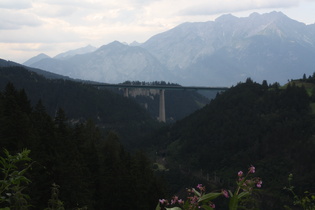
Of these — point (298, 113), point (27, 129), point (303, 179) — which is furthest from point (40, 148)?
point (298, 113)

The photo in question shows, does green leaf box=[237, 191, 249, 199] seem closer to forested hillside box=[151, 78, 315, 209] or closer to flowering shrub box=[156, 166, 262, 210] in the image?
flowering shrub box=[156, 166, 262, 210]

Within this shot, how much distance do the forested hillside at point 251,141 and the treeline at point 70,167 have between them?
5964 cm

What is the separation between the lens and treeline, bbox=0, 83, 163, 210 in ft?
129

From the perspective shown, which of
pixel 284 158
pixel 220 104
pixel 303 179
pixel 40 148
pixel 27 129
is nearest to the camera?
pixel 27 129

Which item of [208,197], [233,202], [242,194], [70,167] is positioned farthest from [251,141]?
[208,197]

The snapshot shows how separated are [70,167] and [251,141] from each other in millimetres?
125739

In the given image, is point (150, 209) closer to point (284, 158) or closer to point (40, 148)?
point (40, 148)

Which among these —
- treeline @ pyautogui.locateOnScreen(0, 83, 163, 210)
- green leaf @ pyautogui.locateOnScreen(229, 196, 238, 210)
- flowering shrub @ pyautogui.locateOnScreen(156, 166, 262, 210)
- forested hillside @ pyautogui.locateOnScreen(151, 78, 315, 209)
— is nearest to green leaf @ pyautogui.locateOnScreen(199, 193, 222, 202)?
flowering shrub @ pyautogui.locateOnScreen(156, 166, 262, 210)

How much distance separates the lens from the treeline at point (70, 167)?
39438 millimetres

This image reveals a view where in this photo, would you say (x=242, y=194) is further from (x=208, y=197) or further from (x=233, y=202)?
(x=208, y=197)

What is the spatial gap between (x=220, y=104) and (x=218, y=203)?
95.7 m

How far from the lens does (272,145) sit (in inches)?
5787

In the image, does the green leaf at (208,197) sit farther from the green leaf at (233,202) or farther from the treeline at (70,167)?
the treeline at (70,167)

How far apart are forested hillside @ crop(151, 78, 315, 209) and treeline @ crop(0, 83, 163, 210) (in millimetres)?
59645
